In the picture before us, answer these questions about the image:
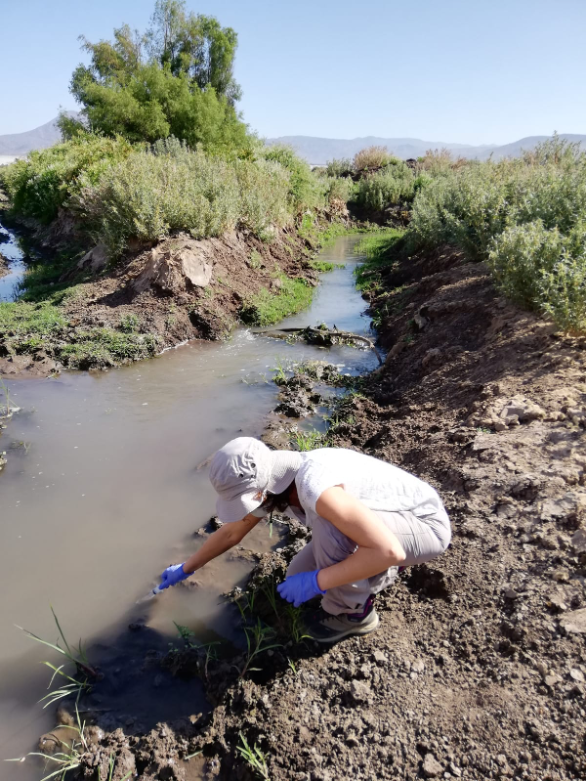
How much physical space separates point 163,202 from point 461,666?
26.1 ft

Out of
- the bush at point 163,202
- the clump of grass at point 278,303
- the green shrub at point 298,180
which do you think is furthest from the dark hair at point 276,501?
the green shrub at point 298,180

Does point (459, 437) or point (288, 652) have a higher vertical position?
point (459, 437)

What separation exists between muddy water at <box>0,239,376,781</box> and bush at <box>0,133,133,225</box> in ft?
22.0

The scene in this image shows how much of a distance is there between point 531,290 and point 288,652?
355 cm

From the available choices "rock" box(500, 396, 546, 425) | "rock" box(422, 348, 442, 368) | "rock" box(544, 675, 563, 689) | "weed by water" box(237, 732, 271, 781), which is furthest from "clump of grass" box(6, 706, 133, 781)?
"rock" box(422, 348, 442, 368)

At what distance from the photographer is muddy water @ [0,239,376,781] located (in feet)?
8.90

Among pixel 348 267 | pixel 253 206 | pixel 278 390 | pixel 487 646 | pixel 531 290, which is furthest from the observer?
pixel 348 267

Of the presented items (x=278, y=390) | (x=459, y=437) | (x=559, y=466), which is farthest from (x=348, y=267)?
(x=559, y=466)

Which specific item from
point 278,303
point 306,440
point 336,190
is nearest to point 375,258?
point 278,303

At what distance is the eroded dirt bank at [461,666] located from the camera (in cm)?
182

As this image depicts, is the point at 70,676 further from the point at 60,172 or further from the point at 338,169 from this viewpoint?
the point at 338,169

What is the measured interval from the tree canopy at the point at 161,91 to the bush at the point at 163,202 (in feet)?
20.0

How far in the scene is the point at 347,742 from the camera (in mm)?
1934

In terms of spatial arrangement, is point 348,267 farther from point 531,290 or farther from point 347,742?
point 347,742
